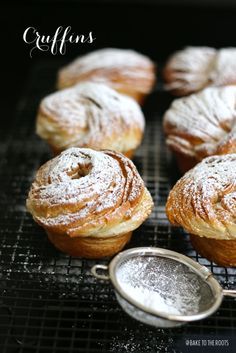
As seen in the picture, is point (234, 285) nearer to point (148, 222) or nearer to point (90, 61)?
point (148, 222)

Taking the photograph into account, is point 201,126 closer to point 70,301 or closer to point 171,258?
point 171,258

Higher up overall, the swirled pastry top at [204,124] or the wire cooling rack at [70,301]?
the swirled pastry top at [204,124]

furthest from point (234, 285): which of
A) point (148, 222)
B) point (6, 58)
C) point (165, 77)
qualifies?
point (6, 58)

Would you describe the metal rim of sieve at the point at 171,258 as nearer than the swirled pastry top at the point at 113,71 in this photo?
Yes

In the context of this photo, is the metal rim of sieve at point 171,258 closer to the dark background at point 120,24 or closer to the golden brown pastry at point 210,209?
the golden brown pastry at point 210,209

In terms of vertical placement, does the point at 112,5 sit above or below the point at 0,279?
above

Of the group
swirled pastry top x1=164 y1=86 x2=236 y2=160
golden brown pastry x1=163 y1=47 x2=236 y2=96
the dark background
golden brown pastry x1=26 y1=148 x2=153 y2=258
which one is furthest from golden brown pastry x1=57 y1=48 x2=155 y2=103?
golden brown pastry x1=26 y1=148 x2=153 y2=258

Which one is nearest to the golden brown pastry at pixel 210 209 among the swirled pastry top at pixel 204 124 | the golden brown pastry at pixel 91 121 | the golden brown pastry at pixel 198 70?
the swirled pastry top at pixel 204 124
